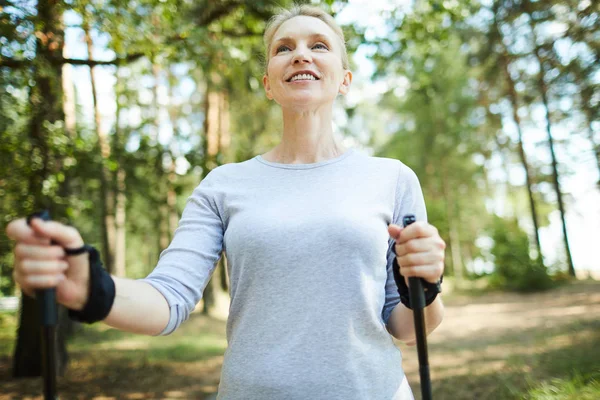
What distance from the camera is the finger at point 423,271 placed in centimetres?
139

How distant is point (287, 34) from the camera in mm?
2010

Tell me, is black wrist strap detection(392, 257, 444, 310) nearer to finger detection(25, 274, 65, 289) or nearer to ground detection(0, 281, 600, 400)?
finger detection(25, 274, 65, 289)

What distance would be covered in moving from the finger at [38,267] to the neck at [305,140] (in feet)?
3.47

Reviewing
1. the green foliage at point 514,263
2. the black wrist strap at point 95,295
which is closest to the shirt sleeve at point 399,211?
the black wrist strap at point 95,295

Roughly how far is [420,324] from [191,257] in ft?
2.59

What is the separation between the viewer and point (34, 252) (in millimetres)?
1091

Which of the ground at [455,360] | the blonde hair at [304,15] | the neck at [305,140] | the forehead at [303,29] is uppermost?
the blonde hair at [304,15]

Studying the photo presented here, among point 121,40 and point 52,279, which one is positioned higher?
point 121,40

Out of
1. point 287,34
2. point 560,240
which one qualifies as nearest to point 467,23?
point 560,240

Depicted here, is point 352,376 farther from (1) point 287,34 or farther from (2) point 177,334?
(2) point 177,334

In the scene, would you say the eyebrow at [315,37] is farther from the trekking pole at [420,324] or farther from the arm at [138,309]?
the arm at [138,309]

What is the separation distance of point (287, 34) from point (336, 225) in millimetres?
871

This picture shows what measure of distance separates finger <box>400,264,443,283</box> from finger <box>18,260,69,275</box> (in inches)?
36.4

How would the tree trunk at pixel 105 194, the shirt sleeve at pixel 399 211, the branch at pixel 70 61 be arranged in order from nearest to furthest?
the shirt sleeve at pixel 399 211 → the branch at pixel 70 61 → the tree trunk at pixel 105 194
